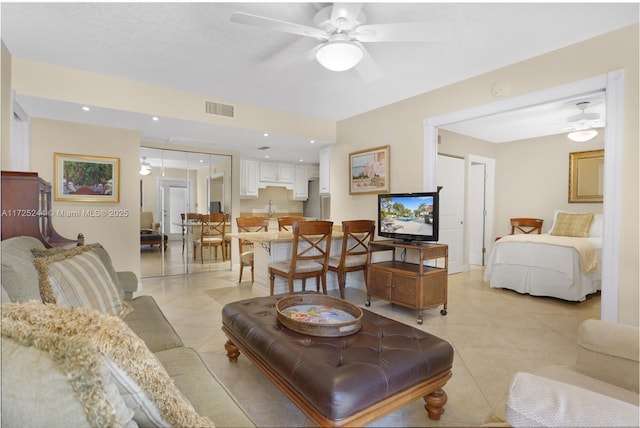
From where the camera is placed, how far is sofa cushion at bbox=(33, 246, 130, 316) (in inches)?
58.6

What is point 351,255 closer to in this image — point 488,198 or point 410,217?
point 410,217

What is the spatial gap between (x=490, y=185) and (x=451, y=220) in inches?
64.8

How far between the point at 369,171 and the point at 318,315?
2929 mm

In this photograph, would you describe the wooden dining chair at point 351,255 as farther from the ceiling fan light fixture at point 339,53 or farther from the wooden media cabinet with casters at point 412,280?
the ceiling fan light fixture at point 339,53

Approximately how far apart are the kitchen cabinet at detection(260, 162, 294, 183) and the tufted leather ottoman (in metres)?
4.94

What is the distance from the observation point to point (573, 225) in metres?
4.89

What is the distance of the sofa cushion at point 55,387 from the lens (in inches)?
23.4

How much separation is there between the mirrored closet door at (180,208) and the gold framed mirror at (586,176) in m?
6.04

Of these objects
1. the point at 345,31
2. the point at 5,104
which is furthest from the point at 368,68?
the point at 5,104

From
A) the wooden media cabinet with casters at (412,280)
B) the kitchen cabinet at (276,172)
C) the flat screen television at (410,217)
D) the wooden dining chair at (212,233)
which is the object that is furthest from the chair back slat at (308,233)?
the kitchen cabinet at (276,172)

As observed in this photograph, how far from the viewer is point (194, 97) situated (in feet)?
12.4

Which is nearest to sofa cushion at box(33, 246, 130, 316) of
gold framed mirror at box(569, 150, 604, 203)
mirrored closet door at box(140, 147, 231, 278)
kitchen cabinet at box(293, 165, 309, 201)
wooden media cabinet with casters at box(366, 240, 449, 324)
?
wooden media cabinet with casters at box(366, 240, 449, 324)

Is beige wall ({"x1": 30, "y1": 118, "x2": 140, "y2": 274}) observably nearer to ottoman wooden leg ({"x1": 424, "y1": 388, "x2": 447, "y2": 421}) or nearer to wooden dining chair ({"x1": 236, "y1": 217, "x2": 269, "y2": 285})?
wooden dining chair ({"x1": 236, "y1": 217, "x2": 269, "y2": 285})

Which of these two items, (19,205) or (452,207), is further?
(452,207)
